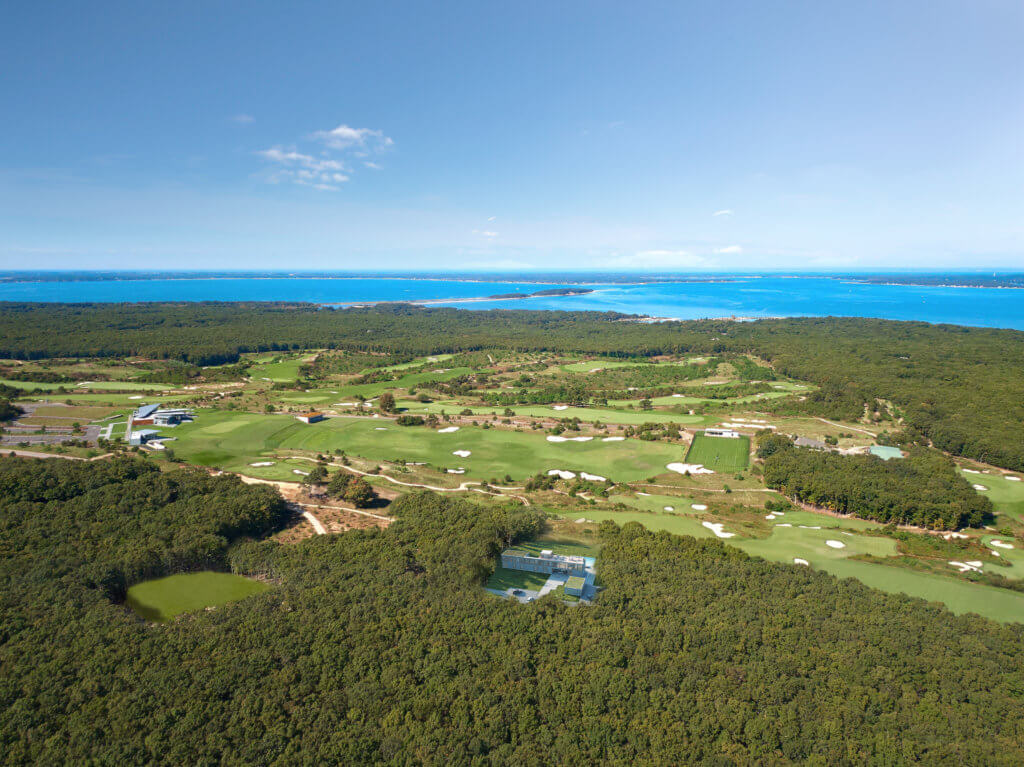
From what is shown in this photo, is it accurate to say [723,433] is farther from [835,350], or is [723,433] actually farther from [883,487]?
[835,350]

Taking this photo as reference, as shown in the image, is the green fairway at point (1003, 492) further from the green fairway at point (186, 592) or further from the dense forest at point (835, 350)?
the green fairway at point (186, 592)

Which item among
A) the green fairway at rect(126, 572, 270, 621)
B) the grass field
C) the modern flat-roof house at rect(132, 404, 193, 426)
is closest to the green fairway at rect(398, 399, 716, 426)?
the grass field

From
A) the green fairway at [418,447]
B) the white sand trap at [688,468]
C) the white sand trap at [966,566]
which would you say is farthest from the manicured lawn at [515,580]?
the white sand trap at [966,566]

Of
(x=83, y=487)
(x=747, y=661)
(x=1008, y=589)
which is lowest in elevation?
(x=1008, y=589)

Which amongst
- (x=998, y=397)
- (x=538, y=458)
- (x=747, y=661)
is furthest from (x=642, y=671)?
(x=998, y=397)

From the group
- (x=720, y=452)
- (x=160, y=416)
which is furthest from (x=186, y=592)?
(x=720, y=452)

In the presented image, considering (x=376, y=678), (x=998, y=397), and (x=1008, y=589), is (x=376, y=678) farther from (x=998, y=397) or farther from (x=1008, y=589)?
(x=998, y=397)

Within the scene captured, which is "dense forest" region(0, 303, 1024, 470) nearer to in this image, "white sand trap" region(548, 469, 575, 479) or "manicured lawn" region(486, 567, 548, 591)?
"white sand trap" region(548, 469, 575, 479)
